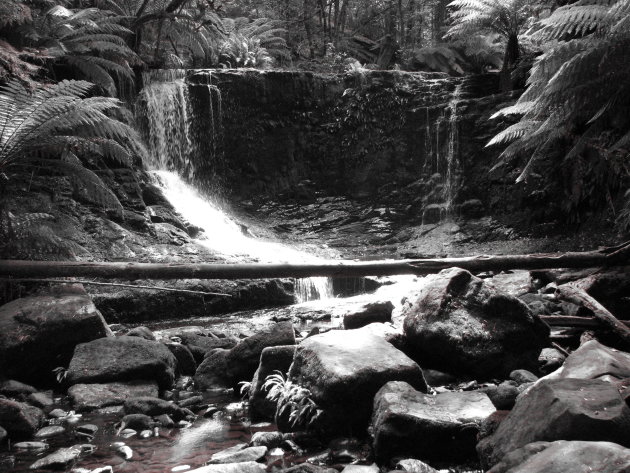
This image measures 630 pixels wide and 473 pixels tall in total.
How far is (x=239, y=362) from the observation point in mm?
4074

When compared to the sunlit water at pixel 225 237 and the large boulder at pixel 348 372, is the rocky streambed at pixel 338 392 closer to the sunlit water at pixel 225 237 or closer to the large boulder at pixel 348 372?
the large boulder at pixel 348 372

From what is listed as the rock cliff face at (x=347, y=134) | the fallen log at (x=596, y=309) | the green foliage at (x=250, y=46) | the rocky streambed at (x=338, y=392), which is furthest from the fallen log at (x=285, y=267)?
the green foliage at (x=250, y=46)

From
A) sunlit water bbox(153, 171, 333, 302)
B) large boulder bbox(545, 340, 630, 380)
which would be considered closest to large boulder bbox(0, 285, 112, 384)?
large boulder bbox(545, 340, 630, 380)

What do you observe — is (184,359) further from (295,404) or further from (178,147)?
(178,147)

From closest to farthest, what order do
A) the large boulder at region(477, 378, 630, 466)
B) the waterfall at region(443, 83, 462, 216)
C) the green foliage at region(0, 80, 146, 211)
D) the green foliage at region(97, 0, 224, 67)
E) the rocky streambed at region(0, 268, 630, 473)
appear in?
the large boulder at region(477, 378, 630, 466)
the rocky streambed at region(0, 268, 630, 473)
the green foliage at region(0, 80, 146, 211)
the green foliage at region(97, 0, 224, 67)
the waterfall at region(443, 83, 462, 216)

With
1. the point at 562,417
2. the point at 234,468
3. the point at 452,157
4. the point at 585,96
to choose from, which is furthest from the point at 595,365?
the point at 452,157

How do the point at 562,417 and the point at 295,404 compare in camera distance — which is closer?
the point at 562,417

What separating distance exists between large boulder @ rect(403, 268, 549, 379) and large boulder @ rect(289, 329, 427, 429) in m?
0.49

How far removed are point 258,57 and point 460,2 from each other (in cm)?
588

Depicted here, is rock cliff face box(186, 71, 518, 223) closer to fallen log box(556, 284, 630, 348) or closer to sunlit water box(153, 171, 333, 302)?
sunlit water box(153, 171, 333, 302)

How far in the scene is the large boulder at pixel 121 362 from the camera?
13.0ft

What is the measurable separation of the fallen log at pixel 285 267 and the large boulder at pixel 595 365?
2.00 meters

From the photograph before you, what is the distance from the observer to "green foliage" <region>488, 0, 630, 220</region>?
6.59 meters

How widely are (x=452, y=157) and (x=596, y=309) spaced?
9.39 m
